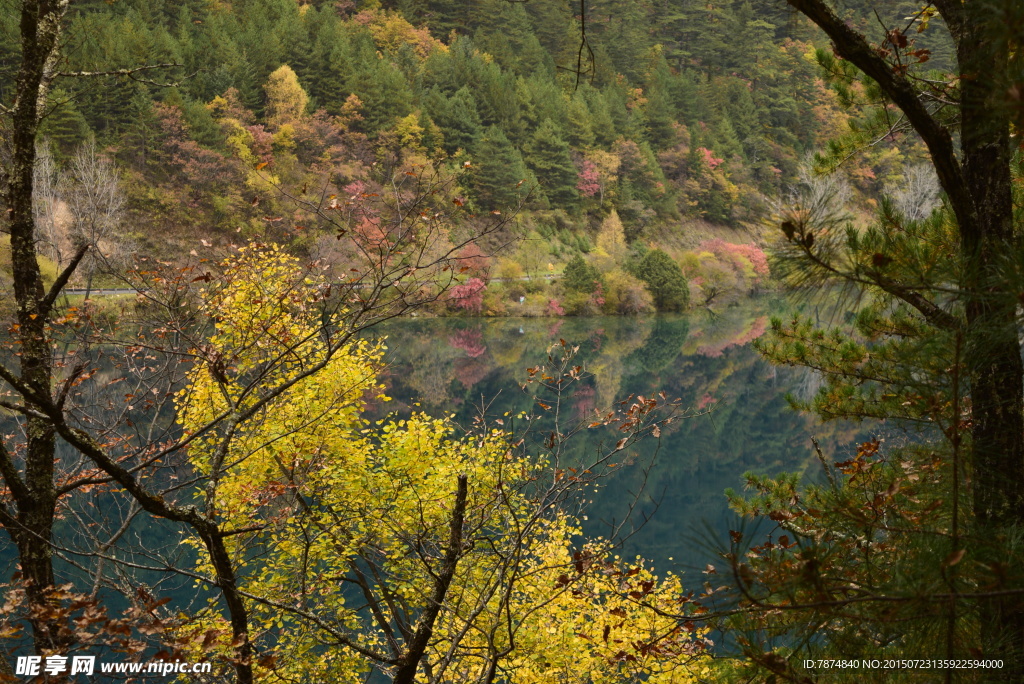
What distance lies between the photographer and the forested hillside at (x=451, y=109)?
30.2 meters

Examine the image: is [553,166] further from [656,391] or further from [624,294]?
[656,391]

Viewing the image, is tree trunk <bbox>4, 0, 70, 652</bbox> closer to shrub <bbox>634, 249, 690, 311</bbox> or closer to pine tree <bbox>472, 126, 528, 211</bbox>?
shrub <bbox>634, 249, 690, 311</bbox>

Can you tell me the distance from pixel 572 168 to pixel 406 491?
114 ft

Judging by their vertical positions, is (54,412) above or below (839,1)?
below

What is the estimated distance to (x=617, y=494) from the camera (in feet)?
49.4

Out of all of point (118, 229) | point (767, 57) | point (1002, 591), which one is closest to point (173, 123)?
point (118, 229)

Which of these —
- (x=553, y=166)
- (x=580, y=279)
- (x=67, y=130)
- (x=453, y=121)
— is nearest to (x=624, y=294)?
(x=580, y=279)

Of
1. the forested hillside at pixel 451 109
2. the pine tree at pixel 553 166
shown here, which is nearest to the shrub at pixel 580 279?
the forested hillside at pixel 451 109

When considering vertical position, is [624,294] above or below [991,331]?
above

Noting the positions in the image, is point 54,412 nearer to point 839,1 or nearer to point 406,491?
point 839,1

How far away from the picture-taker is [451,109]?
38.0 meters

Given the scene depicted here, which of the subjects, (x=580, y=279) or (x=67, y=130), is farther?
(x=580, y=279)

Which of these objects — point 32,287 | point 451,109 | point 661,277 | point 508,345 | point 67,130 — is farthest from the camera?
point 451,109

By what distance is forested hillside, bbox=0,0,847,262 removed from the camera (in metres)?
30.2
